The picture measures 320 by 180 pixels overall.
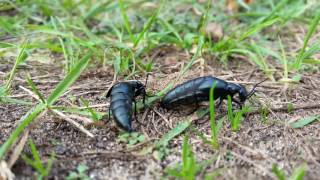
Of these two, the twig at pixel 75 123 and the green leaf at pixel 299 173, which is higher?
the twig at pixel 75 123

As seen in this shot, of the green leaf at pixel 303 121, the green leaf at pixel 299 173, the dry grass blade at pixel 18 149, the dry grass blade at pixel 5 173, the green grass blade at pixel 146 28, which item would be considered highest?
the green grass blade at pixel 146 28

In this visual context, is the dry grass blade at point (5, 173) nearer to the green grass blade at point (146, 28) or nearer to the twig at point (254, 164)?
the twig at point (254, 164)

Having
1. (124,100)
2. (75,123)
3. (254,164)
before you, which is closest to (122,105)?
(124,100)

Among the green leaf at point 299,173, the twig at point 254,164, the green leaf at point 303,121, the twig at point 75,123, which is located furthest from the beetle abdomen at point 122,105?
the green leaf at point 303,121

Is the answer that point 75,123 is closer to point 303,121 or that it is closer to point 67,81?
point 67,81

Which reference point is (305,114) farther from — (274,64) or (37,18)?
(37,18)

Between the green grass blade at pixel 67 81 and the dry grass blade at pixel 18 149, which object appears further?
the green grass blade at pixel 67 81
